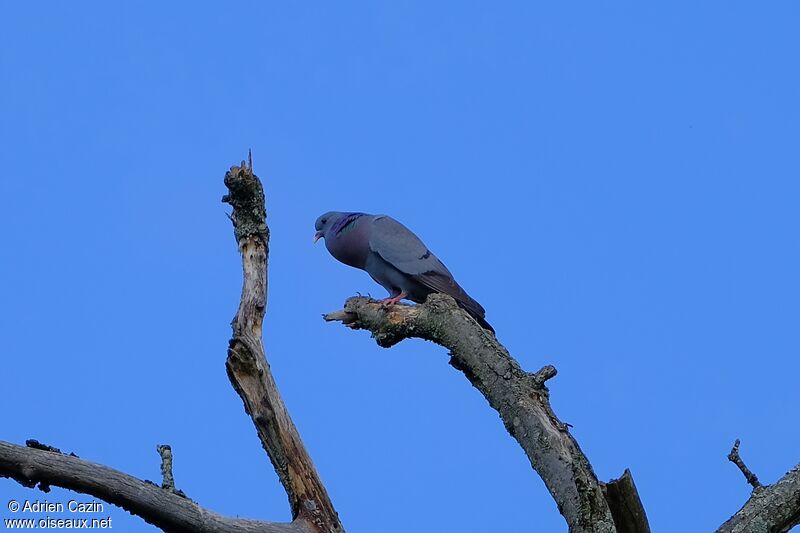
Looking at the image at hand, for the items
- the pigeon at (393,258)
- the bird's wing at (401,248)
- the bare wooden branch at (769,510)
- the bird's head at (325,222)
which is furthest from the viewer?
the bird's head at (325,222)

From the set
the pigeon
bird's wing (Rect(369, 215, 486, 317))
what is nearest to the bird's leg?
the pigeon

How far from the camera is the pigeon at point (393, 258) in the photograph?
755cm

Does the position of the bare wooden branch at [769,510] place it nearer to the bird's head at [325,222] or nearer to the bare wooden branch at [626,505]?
the bare wooden branch at [626,505]

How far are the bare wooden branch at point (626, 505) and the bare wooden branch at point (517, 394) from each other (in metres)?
0.07

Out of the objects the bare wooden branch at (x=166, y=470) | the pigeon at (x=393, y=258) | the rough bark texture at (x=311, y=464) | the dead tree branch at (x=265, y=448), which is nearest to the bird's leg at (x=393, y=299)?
the pigeon at (x=393, y=258)

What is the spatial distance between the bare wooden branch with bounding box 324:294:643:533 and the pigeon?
94 centimetres

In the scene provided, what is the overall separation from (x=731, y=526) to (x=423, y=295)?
11.3 feet

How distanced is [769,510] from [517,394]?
137cm

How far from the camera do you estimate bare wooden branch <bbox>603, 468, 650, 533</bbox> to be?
4785 millimetres

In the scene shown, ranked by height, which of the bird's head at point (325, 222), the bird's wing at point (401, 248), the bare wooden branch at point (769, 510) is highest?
the bird's head at point (325, 222)

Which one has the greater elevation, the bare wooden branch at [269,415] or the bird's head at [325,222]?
the bird's head at [325,222]

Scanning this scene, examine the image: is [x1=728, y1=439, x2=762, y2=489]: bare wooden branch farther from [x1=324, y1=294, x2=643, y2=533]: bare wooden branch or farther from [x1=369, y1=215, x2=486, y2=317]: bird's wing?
[x1=369, y1=215, x2=486, y2=317]: bird's wing

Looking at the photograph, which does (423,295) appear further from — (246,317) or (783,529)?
(783,529)

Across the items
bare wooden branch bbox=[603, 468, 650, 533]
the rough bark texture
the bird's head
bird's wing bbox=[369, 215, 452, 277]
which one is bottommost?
bare wooden branch bbox=[603, 468, 650, 533]
